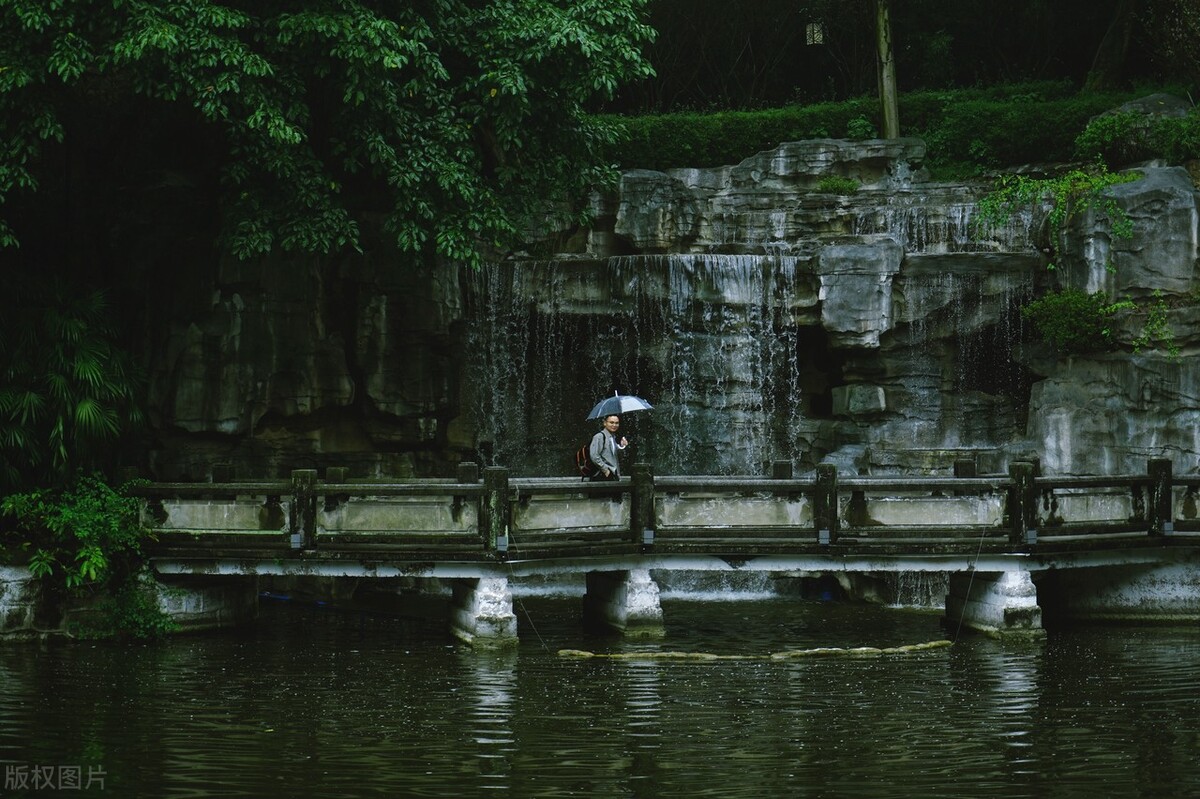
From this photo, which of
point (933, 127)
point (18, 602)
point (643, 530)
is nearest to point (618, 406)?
point (643, 530)

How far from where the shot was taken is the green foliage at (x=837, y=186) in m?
26.5

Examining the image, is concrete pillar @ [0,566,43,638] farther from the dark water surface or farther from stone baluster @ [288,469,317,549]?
stone baluster @ [288,469,317,549]

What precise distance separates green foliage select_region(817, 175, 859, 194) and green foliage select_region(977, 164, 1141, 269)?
276 cm

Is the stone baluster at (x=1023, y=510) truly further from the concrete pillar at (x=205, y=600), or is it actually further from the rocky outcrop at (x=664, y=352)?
the concrete pillar at (x=205, y=600)

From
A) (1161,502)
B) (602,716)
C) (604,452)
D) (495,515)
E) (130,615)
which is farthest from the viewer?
(1161,502)

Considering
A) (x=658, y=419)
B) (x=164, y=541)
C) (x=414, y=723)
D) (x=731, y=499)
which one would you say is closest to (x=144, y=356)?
(x=164, y=541)

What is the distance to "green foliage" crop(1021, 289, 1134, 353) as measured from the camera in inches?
845

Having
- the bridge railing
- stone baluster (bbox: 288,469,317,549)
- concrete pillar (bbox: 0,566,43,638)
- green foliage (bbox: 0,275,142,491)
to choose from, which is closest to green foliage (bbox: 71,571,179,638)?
concrete pillar (bbox: 0,566,43,638)

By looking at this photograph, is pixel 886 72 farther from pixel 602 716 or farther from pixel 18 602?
pixel 18 602

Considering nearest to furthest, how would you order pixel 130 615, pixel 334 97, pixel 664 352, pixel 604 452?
pixel 130 615 → pixel 604 452 → pixel 334 97 → pixel 664 352

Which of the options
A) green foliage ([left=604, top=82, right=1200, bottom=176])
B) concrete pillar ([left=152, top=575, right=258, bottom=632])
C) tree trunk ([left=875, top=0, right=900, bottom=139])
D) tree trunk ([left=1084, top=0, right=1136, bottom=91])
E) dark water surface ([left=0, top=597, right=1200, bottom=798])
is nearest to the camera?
dark water surface ([left=0, top=597, right=1200, bottom=798])

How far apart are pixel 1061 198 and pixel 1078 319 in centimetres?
223

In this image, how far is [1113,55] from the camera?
30.5 meters

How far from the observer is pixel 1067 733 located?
11.6m
